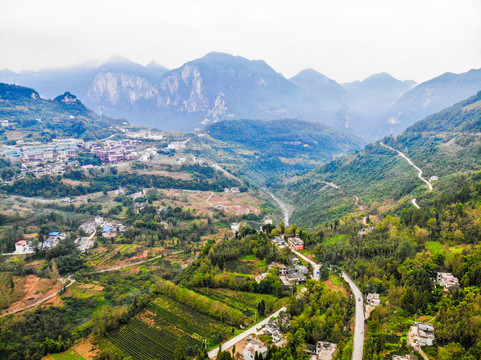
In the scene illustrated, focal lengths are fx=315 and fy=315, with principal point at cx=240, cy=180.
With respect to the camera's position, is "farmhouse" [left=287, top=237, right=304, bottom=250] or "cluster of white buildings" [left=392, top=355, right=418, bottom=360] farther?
"farmhouse" [left=287, top=237, right=304, bottom=250]

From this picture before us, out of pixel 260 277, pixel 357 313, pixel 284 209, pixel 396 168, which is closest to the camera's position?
pixel 357 313

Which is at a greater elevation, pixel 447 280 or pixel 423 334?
pixel 447 280

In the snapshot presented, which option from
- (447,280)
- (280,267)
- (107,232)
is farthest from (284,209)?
(447,280)

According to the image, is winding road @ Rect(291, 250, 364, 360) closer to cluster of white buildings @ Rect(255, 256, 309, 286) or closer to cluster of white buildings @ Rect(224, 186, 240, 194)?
cluster of white buildings @ Rect(255, 256, 309, 286)

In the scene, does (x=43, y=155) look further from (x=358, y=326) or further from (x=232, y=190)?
(x=358, y=326)

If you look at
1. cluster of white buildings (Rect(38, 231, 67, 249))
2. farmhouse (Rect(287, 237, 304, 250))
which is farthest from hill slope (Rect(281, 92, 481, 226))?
cluster of white buildings (Rect(38, 231, 67, 249))

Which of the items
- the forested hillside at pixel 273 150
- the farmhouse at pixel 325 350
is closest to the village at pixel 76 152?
the forested hillside at pixel 273 150

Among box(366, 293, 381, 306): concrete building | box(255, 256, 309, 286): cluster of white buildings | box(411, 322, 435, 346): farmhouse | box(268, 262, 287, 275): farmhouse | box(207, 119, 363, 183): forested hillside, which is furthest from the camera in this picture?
Result: box(207, 119, 363, 183): forested hillside

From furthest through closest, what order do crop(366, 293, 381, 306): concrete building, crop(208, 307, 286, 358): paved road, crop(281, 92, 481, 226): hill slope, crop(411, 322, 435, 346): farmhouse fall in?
1. crop(281, 92, 481, 226): hill slope
2. crop(366, 293, 381, 306): concrete building
3. crop(208, 307, 286, 358): paved road
4. crop(411, 322, 435, 346): farmhouse
